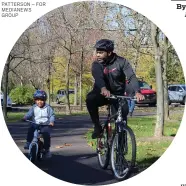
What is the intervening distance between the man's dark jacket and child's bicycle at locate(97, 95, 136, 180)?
10cm

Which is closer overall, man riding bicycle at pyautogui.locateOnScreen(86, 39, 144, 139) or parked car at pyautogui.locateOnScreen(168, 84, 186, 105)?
man riding bicycle at pyautogui.locateOnScreen(86, 39, 144, 139)

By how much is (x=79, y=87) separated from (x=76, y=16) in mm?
637

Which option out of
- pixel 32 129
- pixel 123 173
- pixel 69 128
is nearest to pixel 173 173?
pixel 123 173

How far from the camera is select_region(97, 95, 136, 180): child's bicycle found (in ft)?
11.7

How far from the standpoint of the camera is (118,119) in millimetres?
3639

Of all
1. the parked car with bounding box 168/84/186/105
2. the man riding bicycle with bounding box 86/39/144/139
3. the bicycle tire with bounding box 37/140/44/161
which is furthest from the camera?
the parked car with bounding box 168/84/186/105

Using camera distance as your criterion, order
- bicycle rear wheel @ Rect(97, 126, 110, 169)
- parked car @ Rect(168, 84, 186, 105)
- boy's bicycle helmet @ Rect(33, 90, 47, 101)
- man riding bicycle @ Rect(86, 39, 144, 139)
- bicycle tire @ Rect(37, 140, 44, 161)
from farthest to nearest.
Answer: parked car @ Rect(168, 84, 186, 105) < bicycle rear wheel @ Rect(97, 126, 110, 169) < bicycle tire @ Rect(37, 140, 44, 161) < boy's bicycle helmet @ Rect(33, 90, 47, 101) < man riding bicycle @ Rect(86, 39, 144, 139)

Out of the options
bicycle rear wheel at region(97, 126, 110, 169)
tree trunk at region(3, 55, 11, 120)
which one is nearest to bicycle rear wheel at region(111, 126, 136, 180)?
bicycle rear wheel at region(97, 126, 110, 169)

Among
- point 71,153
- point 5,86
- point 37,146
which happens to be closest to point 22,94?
point 5,86

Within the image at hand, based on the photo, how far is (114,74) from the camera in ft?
11.7

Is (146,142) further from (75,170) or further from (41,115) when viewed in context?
(41,115)

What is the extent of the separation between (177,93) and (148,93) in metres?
0.57

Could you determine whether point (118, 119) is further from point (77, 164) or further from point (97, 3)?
point (97, 3)

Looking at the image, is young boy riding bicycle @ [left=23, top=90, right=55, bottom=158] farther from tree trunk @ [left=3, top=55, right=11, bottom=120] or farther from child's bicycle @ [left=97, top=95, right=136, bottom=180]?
child's bicycle @ [left=97, top=95, right=136, bottom=180]
